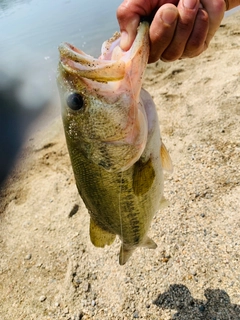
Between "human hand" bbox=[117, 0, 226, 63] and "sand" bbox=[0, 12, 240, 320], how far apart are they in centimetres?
205

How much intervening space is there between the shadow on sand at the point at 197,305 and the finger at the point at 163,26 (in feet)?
7.17

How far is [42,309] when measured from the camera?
3.24 metres

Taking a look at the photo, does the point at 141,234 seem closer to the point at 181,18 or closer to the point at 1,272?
the point at 181,18

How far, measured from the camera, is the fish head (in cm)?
166

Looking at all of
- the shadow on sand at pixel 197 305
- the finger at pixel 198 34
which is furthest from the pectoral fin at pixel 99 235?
the finger at pixel 198 34

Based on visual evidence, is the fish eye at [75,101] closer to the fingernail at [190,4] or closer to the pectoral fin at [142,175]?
the pectoral fin at [142,175]

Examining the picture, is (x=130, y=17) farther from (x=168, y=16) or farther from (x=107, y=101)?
(x=107, y=101)

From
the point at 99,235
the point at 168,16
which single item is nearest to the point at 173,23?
the point at 168,16

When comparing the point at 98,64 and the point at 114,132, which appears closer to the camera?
the point at 98,64

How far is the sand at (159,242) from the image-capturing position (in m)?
2.95

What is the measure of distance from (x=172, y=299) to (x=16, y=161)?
4097 mm

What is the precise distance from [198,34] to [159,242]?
7.29ft

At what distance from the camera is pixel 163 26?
1.65 m

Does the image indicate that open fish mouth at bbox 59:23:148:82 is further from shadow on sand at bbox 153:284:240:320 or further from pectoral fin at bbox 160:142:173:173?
shadow on sand at bbox 153:284:240:320
